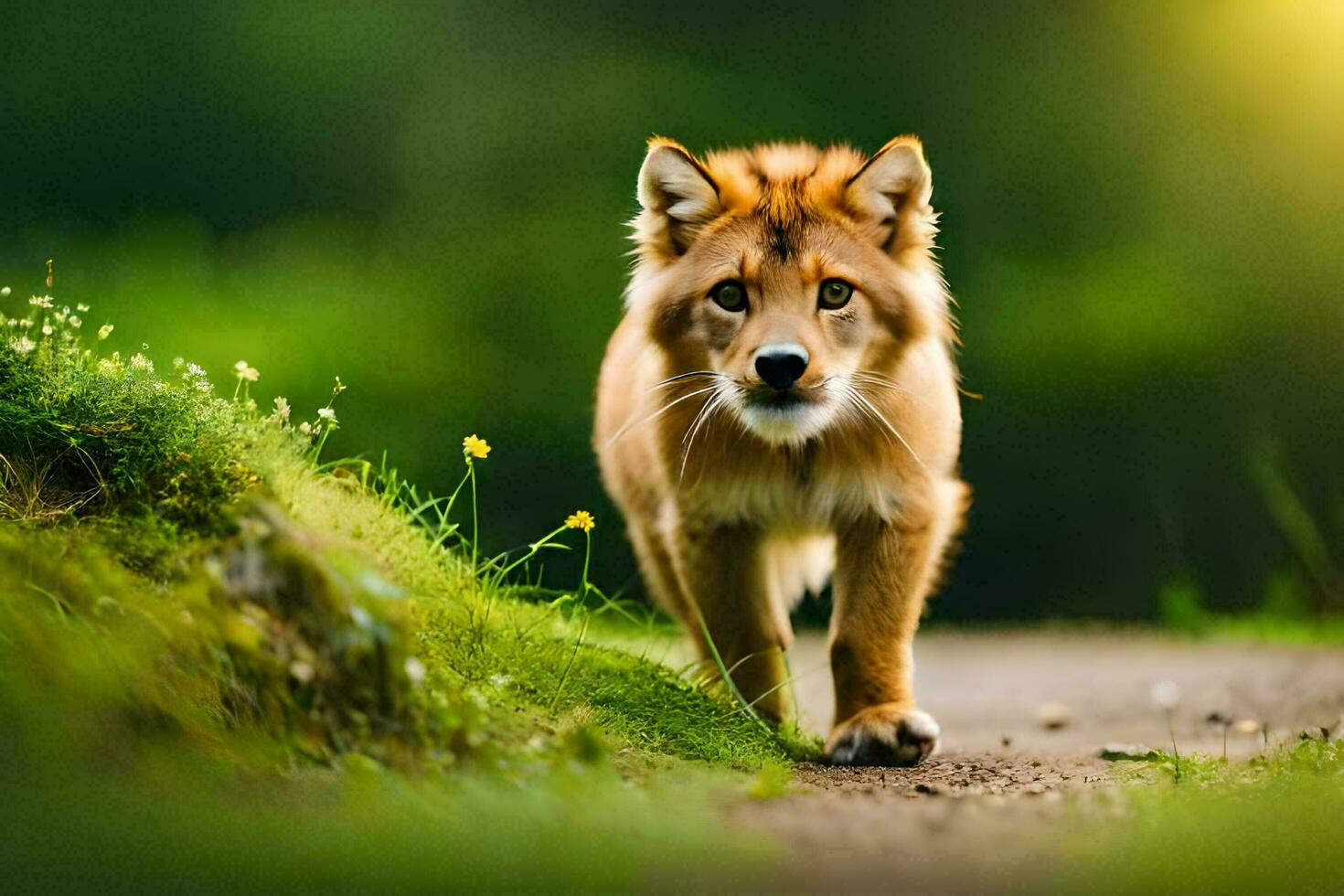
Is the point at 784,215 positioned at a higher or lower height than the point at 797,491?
higher

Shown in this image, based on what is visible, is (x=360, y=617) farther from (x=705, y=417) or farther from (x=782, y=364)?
(x=705, y=417)

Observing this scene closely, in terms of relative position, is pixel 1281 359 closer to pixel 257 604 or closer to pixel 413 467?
pixel 413 467

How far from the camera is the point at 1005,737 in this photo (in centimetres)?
471

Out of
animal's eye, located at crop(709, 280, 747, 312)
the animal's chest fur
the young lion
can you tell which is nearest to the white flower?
the young lion

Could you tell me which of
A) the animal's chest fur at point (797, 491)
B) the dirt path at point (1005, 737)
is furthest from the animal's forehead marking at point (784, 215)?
the dirt path at point (1005, 737)

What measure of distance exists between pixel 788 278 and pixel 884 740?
134 centimetres

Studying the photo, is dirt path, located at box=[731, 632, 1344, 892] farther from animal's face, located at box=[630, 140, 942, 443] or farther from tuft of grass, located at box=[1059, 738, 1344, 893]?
animal's face, located at box=[630, 140, 942, 443]

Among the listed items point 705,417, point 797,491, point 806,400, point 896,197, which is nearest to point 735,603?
point 797,491

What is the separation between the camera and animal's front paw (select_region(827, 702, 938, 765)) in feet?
12.9

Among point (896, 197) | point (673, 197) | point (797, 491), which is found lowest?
point (797, 491)

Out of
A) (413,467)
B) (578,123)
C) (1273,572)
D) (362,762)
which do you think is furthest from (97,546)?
(1273,572)

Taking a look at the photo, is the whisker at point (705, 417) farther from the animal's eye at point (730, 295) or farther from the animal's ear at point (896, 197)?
the animal's ear at point (896, 197)

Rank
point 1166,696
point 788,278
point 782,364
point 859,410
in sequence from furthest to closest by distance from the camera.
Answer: point 1166,696, point 859,410, point 788,278, point 782,364

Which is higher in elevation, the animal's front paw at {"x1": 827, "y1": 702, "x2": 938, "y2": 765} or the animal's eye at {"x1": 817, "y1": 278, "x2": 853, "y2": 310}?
the animal's eye at {"x1": 817, "y1": 278, "x2": 853, "y2": 310}
